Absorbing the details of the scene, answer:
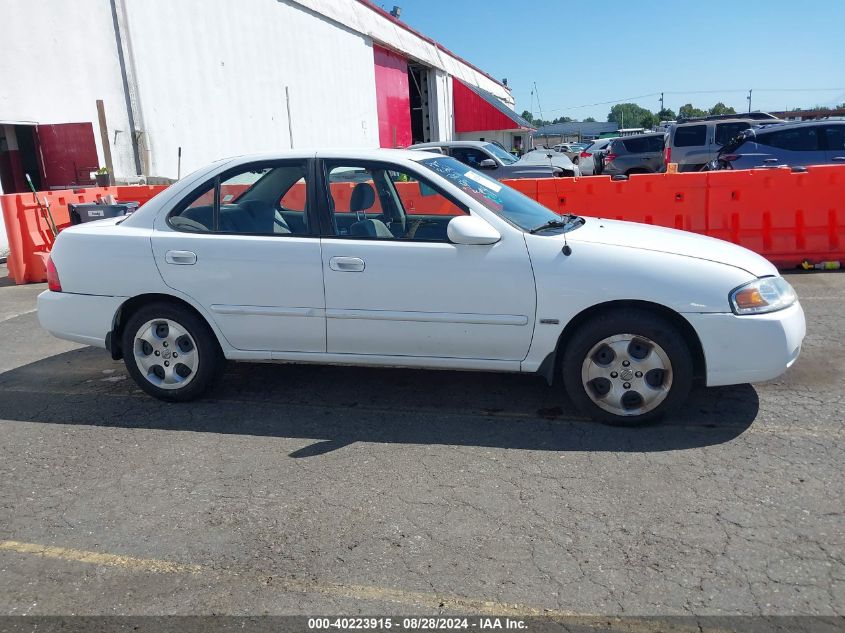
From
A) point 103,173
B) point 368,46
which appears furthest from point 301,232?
point 368,46

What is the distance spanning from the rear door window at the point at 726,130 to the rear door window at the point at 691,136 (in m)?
0.31

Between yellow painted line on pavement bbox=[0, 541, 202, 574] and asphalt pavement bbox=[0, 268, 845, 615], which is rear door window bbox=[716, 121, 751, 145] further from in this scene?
yellow painted line on pavement bbox=[0, 541, 202, 574]

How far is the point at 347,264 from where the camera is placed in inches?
180

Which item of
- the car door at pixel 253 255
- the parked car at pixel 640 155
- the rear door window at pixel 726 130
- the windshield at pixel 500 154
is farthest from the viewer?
the parked car at pixel 640 155

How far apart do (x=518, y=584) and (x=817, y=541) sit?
130 cm

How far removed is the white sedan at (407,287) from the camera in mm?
4207

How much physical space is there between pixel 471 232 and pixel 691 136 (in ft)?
52.4

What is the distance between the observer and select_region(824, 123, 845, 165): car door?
1341 cm

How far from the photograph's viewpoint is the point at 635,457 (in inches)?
158

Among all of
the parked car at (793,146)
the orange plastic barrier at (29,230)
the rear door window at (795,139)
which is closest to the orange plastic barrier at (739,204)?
the parked car at (793,146)

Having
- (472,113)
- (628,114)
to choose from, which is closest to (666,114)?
(628,114)

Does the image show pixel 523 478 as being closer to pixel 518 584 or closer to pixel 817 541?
pixel 518 584

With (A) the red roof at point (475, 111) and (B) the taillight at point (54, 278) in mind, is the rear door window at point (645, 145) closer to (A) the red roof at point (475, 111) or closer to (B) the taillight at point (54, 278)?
(A) the red roof at point (475, 111)

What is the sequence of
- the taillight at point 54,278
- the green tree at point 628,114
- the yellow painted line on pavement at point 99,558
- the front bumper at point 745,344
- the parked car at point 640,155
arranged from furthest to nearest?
the green tree at point 628,114 → the parked car at point 640,155 → the taillight at point 54,278 → the front bumper at point 745,344 → the yellow painted line on pavement at point 99,558
